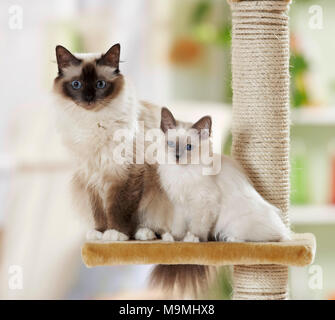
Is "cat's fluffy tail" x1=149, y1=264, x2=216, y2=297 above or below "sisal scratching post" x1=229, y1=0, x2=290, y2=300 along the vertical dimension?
below

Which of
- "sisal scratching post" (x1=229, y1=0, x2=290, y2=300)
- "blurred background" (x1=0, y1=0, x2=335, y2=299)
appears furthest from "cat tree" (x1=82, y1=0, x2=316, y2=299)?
"blurred background" (x1=0, y1=0, x2=335, y2=299)

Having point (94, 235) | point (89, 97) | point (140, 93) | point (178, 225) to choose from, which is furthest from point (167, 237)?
point (140, 93)

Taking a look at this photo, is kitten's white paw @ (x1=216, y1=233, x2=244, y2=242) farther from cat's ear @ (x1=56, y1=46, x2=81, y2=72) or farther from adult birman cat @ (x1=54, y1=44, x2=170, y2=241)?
cat's ear @ (x1=56, y1=46, x2=81, y2=72)

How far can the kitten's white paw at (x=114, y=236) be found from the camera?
4.00 ft

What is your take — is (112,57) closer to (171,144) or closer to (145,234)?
(171,144)

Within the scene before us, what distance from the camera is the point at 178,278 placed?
1364 mm

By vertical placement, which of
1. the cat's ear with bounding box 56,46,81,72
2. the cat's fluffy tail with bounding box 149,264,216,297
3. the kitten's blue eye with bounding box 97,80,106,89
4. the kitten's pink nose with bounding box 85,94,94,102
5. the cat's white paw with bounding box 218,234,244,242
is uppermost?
the cat's ear with bounding box 56,46,81,72

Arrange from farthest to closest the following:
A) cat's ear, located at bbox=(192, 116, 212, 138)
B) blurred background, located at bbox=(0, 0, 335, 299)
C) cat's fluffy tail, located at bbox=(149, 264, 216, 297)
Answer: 1. blurred background, located at bbox=(0, 0, 335, 299)
2. cat's fluffy tail, located at bbox=(149, 264, 216, 297)
3. cat's ear, located at bbox=(192, 116, 212, 138)

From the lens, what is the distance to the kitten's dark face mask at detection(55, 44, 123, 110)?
120 cm

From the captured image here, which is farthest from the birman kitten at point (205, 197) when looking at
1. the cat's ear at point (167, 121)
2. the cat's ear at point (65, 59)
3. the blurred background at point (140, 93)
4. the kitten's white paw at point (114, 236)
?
the blurred background at point (140, 93)

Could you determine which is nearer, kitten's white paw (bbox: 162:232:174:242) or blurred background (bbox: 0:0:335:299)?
kitten's white paw (bbox: 162:232:174:242)

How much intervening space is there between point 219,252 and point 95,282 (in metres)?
1.71

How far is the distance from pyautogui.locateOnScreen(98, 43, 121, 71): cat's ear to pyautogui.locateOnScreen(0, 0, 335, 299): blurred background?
1.36m
